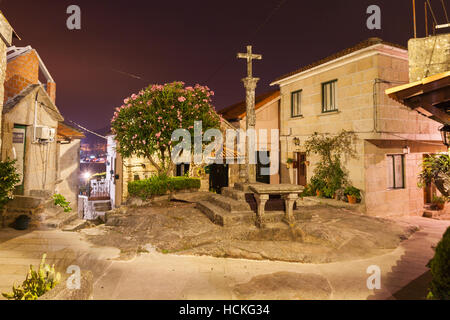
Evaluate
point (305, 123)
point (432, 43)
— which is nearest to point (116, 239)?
point (432, 43)

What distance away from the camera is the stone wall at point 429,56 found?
22.7 ft

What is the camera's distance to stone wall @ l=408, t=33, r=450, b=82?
6906 millimetres

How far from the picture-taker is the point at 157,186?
37.6 feet

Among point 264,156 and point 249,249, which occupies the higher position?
point 264,156

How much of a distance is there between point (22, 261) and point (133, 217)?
3.75 meters

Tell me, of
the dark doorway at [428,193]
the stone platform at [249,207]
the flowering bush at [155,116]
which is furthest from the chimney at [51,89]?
the dark doorway at [428,193]

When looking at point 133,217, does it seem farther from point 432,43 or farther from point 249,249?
point 432,43

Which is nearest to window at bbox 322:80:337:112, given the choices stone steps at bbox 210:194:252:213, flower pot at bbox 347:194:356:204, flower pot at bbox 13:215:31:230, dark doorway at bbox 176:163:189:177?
flower pot at bbox 347:194:356:204

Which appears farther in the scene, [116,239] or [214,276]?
[116,239]

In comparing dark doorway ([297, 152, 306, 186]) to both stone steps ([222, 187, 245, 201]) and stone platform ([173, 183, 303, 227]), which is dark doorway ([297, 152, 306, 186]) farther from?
stone platform ([173, 183, 303, 227])

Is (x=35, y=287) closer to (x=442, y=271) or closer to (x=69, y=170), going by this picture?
(x=442, y=271)

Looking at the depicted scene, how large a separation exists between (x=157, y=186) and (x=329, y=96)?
9.16 meters

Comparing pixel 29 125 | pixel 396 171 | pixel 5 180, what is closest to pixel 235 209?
pixel 5 180
